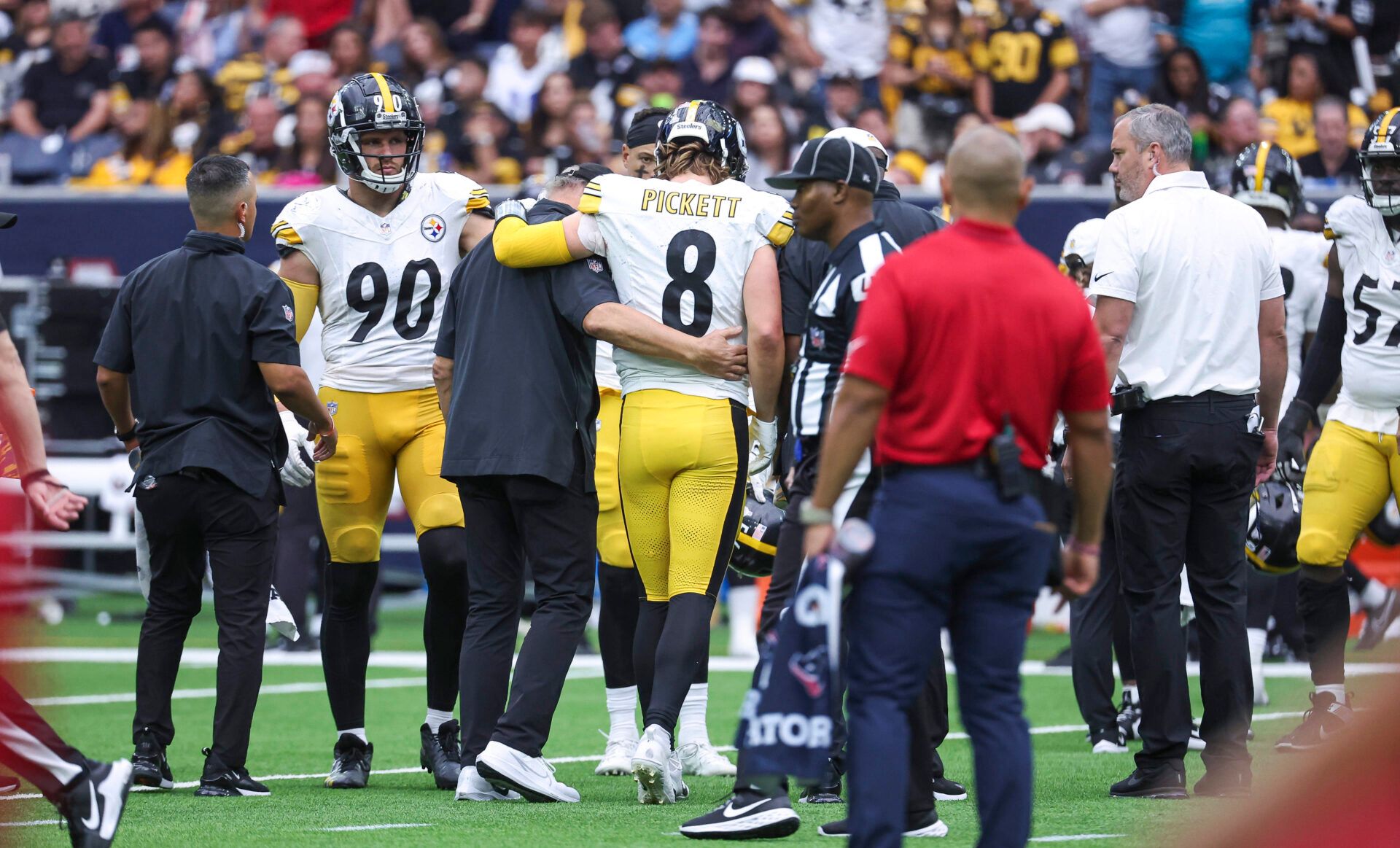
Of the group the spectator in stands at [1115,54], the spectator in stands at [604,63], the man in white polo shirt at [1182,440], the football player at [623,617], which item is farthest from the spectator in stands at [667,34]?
the man in white polo shirt at [1182,440]

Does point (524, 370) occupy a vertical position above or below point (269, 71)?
below

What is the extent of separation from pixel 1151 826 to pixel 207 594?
10.8m

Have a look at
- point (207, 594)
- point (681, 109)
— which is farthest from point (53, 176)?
point (681, 109)

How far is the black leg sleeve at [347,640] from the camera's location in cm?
688

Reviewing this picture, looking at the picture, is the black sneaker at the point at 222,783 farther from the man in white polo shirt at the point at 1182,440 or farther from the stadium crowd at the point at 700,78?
the stadium crowd at the point at 700,78

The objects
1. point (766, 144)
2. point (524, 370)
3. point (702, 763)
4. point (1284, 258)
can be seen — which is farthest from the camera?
point (766, 144)

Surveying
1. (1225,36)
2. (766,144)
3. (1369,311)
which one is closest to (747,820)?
(1369,311)

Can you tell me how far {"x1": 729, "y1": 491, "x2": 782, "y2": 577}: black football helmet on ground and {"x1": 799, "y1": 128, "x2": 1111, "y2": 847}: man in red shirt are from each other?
2.76 m

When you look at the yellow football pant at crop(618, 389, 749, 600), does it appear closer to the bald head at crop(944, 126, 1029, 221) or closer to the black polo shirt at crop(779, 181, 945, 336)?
the black polo shirt at crop(779, 181, 945, 336)

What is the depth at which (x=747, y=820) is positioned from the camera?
5.25 meters

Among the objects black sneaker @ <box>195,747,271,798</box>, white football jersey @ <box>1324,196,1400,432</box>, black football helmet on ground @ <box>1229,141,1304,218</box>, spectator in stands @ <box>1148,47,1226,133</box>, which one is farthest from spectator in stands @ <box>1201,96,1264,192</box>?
black sneaker @ <box>195,747,271,798</box>

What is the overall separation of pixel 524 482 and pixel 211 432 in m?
1.20

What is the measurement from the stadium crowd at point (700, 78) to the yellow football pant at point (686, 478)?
7.25m

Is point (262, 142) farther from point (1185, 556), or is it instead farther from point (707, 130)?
point (1185, 556)
